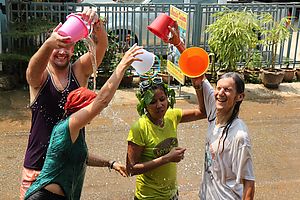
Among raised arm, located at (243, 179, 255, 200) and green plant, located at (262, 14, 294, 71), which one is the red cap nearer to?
raised arm, located at (243, 179, 255, 200)

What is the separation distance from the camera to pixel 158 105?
2.84 meters

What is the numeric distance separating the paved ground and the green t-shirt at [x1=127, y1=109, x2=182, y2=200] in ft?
4.94

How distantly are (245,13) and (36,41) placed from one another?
3.99m

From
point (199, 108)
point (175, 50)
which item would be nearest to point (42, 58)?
point (199, 108)

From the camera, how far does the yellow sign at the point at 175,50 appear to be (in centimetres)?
714

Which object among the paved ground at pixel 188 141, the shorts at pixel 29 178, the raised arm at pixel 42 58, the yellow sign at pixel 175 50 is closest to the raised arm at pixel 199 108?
the raised arm at pixel 42 58

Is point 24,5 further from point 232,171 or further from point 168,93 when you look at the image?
point 232,171

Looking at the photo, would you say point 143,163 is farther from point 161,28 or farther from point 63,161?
point 161,28

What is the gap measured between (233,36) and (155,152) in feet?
17.9

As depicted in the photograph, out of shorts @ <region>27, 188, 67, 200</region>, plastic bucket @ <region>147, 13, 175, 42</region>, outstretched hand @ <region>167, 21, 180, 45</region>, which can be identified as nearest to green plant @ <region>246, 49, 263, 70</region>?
plastic bucket @ <region>147, 13, 175, 42</region>

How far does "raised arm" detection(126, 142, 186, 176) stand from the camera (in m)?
2.73

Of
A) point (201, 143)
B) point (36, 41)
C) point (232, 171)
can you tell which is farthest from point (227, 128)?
point (36, 41)

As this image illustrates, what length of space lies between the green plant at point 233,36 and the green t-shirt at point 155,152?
207 inches

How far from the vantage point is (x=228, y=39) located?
7910mm
